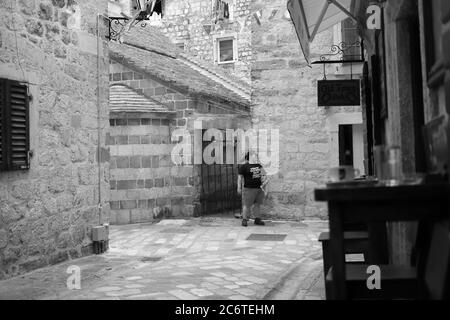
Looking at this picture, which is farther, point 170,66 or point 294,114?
point 170,66

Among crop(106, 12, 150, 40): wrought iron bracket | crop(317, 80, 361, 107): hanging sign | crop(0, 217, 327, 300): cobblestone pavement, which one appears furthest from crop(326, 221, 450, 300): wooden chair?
crop(106, 12, 150, 40): wrought iron bracket

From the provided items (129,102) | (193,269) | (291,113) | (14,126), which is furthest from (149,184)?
(14,126)

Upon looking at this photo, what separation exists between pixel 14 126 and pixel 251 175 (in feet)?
19.9

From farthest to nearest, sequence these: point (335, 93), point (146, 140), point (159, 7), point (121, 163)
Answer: point (146, 140) < point (121, 163) < point (335, 93) < point (159, 7)

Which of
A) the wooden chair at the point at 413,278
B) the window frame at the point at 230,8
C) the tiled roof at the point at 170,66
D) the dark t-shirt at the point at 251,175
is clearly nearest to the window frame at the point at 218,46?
the window frame at the point at 230,8

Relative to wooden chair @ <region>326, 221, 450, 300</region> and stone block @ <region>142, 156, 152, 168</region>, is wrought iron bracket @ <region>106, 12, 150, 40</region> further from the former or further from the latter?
wooden chair @ <region>326, 221, 450, 300</region>

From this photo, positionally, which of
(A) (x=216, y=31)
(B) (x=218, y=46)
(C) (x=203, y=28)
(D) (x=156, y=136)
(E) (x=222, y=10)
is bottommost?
(D) (x=156, y=136)

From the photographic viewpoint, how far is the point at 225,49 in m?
23.2

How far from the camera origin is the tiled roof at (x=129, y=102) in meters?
12.2

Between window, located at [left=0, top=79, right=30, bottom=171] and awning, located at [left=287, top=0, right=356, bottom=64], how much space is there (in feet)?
11.1

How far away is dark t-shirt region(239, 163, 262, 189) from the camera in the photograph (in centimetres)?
1126

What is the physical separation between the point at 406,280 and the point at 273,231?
7.31 metres

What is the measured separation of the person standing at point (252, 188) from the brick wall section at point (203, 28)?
36.4 ft

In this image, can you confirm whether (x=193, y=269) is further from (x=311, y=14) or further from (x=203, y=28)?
(x=203, y=28)
